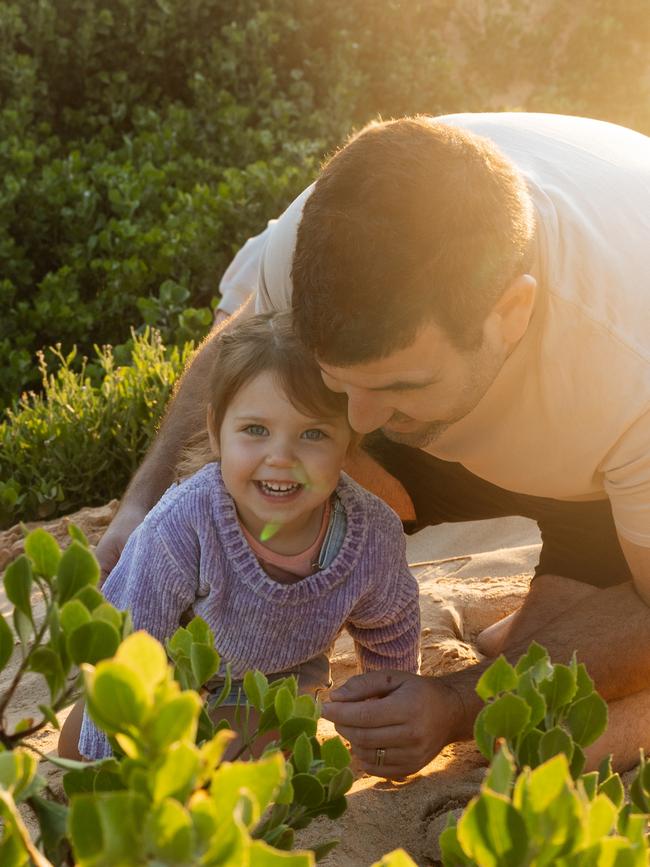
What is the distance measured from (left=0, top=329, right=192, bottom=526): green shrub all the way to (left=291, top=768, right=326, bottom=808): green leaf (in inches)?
129

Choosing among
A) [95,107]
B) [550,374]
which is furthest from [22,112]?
[550,374]

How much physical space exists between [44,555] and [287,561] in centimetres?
157

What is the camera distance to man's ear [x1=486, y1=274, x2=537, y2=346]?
8.07 feet

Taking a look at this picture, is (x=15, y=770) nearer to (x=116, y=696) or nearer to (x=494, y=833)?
(x=116, y=696)

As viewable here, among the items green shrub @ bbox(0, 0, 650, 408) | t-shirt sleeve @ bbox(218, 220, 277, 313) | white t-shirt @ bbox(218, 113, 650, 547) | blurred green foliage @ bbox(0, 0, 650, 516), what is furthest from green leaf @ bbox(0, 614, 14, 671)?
green shrub @ bbox(0, 0, 650, 408)

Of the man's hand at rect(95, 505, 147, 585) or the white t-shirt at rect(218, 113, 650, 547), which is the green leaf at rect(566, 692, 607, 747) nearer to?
the white t-shirt at rect(218, 113, 650, 547)

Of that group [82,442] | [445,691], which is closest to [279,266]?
[445,691]

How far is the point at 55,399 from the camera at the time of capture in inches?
185

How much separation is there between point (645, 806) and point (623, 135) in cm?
232

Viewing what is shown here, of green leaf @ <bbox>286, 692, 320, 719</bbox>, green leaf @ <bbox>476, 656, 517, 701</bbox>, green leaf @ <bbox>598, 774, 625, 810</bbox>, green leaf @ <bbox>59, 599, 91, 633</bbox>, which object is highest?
green leaf @ <bbox>59, 599, 91, 633</bbox>

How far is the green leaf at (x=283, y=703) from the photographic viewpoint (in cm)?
140

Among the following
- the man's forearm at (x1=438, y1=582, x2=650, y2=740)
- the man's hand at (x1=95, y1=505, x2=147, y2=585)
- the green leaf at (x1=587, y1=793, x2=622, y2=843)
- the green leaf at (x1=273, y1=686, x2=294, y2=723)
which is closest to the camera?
the green leaf at (x1=587, y1=793, x2=622, y2=843)

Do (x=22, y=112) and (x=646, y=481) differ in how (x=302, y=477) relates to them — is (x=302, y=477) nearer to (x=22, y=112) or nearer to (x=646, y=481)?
(x=646, y=481)

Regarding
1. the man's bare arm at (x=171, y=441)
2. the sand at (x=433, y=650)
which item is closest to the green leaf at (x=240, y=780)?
the sand at (x=433, y=650)
